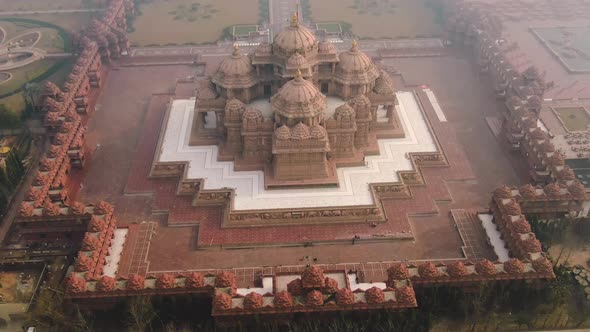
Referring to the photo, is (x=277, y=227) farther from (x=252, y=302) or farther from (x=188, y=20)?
(x=188, y=20)

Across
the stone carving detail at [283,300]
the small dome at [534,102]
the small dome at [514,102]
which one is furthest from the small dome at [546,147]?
the stone carving detail at [283,300]

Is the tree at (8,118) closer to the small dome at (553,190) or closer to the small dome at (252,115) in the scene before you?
the small dome at (252,115)

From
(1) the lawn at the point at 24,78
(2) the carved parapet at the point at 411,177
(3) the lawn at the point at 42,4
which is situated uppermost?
(3) the lawn at the point at 42,4

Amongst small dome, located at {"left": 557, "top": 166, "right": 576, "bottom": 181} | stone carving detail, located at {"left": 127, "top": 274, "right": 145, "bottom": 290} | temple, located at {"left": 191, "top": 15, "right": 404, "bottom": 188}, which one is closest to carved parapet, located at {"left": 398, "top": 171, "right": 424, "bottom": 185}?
temple, located at {"left": 191, "top": 15, "right": 404, "bottom": 188}

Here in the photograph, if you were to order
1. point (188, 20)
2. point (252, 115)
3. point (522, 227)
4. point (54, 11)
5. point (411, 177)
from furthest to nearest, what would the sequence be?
point (54, 11) → point (188, 20) → point (411, 177) → point (252, 115) → point (522, 227)

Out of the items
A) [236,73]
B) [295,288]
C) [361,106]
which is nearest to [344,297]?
[295,288]
